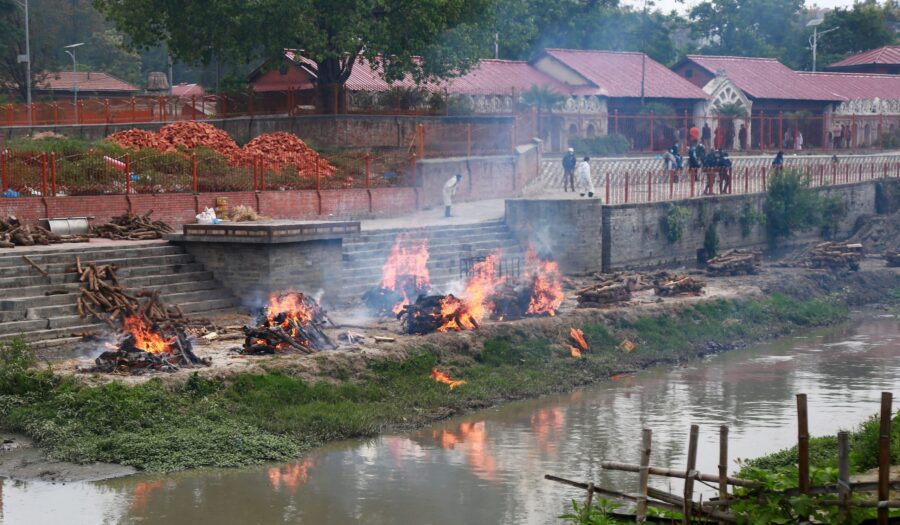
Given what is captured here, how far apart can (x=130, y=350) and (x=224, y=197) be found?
9.10 m

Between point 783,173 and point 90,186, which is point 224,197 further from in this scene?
point 783,173

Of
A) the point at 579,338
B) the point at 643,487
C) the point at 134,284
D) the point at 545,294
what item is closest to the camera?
the point at 643,487

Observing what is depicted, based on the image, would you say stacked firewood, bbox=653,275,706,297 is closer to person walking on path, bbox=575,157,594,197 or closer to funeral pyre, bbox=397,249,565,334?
funeral pyre, bbox=397,249,565,334

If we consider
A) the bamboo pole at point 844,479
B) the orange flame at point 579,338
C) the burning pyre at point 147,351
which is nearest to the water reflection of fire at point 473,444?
the burning pyre at point 147,351

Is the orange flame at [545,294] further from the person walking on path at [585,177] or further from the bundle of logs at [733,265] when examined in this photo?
the bundle of logs at [733,265]

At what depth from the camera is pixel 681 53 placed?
69.7 metres

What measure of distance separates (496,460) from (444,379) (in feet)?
13.1

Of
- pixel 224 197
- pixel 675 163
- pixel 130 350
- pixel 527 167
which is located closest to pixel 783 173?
pixel 675 163

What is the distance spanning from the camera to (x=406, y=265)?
27781 mm

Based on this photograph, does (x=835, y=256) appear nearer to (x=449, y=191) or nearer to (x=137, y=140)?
(x=449, y=191)

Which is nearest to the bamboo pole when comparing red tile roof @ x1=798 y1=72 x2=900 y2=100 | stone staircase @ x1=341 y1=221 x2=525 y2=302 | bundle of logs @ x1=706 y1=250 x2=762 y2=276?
stone staircase @ x1=341 y1=221 x2=525 y2=302

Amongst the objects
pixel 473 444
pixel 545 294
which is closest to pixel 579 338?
pixel 545 294

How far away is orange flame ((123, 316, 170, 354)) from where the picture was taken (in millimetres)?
19875

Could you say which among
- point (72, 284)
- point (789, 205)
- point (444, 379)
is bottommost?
point (444, 379)
